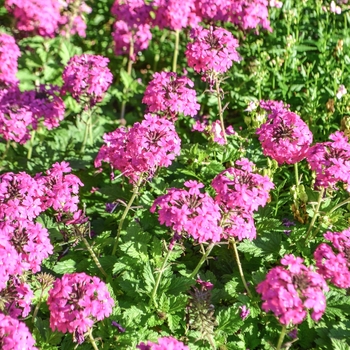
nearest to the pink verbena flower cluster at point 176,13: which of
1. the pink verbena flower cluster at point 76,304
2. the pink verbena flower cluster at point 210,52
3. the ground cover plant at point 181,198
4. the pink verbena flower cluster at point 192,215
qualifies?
the ground cover plant at point 181,198

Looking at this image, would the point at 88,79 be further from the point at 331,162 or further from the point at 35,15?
the point at 331,162

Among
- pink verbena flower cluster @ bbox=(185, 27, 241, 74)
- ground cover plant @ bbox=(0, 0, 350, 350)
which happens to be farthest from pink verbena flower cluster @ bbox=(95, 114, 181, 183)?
pink verbena flower cluster @ bbox=(185, 27, 241, 74)

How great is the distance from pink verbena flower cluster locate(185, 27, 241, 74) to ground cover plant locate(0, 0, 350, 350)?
14 mm

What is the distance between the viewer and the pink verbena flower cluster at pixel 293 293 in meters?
3.02

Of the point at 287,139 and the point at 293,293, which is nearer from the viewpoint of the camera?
the point at 293,293

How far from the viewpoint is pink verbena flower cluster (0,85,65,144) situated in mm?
5355

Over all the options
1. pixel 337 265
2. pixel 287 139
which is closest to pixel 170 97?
pixel 287 139

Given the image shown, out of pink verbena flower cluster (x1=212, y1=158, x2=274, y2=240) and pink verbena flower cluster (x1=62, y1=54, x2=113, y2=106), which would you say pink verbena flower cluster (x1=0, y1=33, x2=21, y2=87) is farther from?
pink verbena flower cluster (x1=212, y1=158, x2=274, y2=240)

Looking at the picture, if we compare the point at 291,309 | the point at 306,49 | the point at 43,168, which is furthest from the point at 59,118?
the point at 291,309

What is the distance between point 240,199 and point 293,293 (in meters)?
0.82

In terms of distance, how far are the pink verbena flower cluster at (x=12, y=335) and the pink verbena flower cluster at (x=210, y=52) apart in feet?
9.44

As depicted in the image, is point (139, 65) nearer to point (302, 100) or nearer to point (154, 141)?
point (302, 100)

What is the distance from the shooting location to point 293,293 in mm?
3031

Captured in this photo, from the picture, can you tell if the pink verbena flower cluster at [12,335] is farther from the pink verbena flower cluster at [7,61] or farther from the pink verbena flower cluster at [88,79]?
the pink verbena flower cluster at [7,61]
